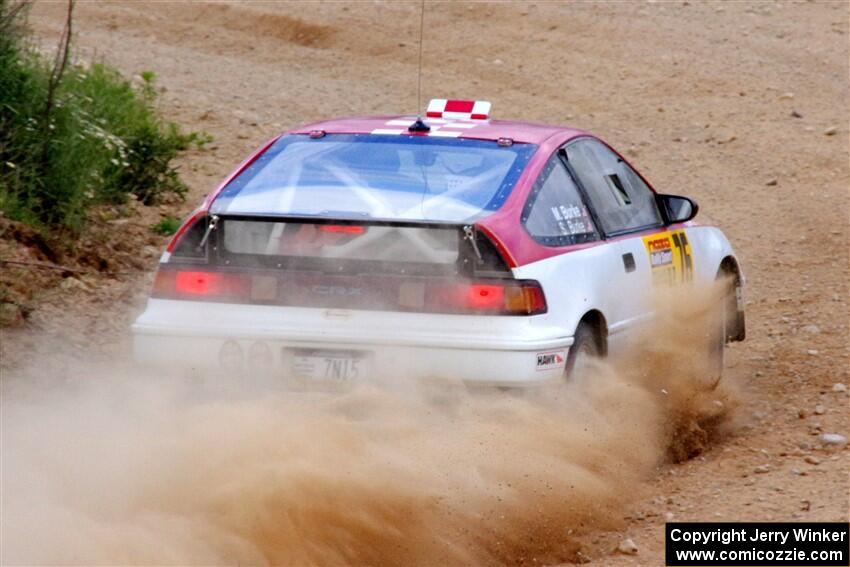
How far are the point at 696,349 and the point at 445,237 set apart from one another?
2022mm

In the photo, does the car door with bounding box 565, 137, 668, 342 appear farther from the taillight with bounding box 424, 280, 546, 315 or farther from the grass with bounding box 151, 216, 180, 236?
the grass with bounding box 151, 216, 180, 236

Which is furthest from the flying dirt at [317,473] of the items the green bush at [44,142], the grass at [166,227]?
the grass at [166,227]

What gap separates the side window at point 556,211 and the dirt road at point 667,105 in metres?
1.13

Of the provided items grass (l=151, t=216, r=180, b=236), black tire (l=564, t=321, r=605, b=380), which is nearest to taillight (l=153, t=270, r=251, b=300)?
black tire (l=564, t=321, r=605, b=380)

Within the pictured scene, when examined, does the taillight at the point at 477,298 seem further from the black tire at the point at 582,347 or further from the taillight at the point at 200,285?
the taillight at the point at 200,285

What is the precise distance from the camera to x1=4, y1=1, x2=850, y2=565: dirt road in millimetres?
7016

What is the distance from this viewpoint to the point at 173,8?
20734mm

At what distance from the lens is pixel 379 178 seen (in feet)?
21.2

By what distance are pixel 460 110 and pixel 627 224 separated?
0.99m

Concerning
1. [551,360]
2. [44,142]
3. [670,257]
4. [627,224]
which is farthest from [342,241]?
[44,142]

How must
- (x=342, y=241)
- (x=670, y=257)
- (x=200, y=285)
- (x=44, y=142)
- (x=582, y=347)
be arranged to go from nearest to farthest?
(x=342, y=241) < (x=200, y=285) < (x=582, y=347) < (x=670, y=257) < (x=44, y=142)

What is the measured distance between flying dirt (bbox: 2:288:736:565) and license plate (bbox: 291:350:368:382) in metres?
0.09

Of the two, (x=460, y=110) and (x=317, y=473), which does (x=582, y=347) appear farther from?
(x=460, y=110)

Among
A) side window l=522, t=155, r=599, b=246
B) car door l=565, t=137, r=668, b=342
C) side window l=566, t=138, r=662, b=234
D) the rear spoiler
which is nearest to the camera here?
the rear spoiler
